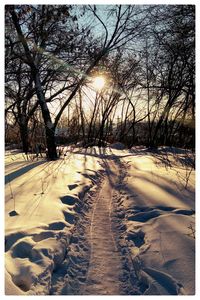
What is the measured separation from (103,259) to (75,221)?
3.83 feet

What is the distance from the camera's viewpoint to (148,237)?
14.0 ft

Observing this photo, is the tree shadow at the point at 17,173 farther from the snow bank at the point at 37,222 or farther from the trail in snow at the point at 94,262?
the trail in snow at the point at 94,262

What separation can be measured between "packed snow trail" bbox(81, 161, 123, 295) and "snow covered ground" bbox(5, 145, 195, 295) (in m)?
0.22

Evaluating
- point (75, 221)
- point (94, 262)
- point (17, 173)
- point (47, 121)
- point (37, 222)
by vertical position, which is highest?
point (47, 121)

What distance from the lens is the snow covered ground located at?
321 cm

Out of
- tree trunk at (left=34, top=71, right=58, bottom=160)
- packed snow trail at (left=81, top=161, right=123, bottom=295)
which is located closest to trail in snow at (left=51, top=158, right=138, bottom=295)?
packed snow trail at (left=81, top=161, right=123, bottom=295)

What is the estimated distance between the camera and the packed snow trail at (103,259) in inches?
127

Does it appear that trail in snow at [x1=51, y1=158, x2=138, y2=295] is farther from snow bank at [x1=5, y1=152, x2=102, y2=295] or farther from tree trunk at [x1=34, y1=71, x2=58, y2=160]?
tree trunk at [x1=34, y1=71, x2=58, y2=160]

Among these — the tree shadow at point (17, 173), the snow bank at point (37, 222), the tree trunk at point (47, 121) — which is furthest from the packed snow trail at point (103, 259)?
the tree trunk at point (47, 121)

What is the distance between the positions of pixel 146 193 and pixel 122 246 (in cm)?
232

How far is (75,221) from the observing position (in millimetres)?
4875

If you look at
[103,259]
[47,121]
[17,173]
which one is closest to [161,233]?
[103,259]

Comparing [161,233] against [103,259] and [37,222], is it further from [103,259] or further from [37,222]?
[37,222]

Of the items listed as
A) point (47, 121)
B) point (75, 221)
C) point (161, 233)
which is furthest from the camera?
point (47, 121)
